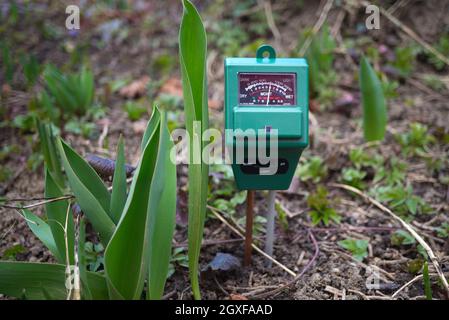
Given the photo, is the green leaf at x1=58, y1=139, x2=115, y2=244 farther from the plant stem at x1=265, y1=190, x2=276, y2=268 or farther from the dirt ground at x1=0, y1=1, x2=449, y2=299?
the plant stem at x1=265, y1=190, x2=276, y2=268

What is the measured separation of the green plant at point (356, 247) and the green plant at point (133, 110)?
1115 mm

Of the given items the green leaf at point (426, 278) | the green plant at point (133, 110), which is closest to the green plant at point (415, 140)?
the green leaf at point (426, 278)

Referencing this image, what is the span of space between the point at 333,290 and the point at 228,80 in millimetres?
665

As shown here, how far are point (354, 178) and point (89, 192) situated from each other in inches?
44.0

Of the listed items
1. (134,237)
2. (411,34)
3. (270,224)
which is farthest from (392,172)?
(134,237)

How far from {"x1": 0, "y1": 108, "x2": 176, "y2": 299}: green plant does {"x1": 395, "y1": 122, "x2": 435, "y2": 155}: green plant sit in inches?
48.8

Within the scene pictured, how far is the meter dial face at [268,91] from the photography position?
50.9 inches

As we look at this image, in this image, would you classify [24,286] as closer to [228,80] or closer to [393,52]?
[228,80]

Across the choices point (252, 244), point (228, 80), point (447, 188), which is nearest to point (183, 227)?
point (252, 244)

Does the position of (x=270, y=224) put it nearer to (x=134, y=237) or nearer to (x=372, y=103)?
(x=134, y=237)

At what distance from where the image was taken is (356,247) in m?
1.62

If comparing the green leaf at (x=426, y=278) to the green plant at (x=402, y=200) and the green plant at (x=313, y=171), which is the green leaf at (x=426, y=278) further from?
the green plant at (x=313, y=171)
